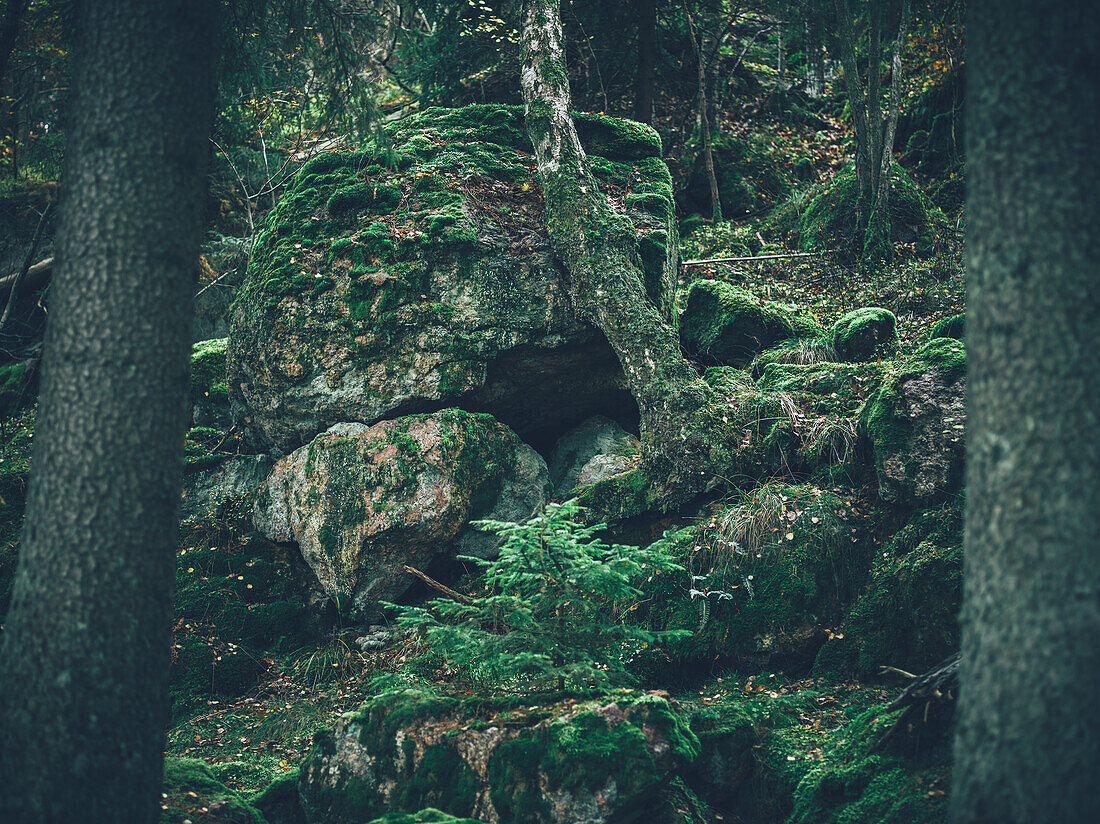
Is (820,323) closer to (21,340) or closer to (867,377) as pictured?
(867,377)

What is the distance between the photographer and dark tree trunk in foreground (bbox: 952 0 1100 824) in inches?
91.4

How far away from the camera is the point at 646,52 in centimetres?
1203

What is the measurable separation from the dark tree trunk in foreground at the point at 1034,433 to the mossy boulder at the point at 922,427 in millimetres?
3105

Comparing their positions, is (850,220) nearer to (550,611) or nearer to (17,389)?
(550,611)

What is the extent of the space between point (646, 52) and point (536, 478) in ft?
28.4

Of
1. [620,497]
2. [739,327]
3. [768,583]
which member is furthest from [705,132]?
[768,583]

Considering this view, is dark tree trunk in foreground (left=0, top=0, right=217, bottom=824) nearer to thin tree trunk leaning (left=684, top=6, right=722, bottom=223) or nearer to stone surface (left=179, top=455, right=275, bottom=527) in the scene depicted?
stone surface (left=179, top=455, right=275, bottom=527)

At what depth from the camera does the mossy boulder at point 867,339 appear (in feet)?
25.0

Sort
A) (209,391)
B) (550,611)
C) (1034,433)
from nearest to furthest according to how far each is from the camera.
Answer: (1034,433) < (550,611) < (209,391)

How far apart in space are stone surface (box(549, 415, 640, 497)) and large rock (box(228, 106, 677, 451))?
23cm

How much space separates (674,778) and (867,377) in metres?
4.45

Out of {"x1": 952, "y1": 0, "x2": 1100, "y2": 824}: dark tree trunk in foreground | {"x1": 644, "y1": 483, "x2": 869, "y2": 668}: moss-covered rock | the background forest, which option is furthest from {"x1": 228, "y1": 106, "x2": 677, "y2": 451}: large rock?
{"x1": 952, "y1": 0, "x2": 1100, "y2": 824}: dark tree trunk in foreground

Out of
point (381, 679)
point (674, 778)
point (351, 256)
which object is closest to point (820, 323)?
point (351, 256)

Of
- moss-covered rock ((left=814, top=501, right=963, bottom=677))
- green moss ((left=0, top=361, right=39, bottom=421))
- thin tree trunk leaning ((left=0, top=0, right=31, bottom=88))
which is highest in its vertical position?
thin tree trunk leaning ((left=0, top=0, right=31, bottom=88))
